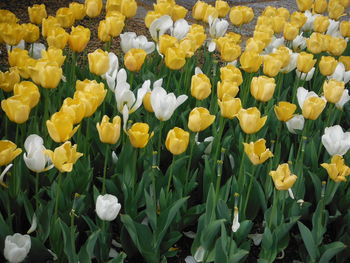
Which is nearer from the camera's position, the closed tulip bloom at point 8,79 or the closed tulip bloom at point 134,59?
the closed tulip bloom at point 8,79

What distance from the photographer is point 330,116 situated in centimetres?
296

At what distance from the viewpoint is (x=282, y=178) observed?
188cm

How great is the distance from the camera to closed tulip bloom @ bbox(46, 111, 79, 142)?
1.88 m

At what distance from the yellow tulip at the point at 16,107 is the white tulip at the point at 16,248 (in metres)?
0.47

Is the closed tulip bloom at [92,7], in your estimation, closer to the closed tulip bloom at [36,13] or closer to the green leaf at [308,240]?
the closed tulip bloom at [36,13]

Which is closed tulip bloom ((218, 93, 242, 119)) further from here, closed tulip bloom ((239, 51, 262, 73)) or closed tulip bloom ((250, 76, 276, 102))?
closed tulip bloom ((239, 51, 262, 73))

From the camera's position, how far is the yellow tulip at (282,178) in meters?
1.85

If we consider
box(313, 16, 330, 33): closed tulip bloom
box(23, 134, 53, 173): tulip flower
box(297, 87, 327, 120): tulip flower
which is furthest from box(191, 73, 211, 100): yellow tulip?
box(313, 16, 330, 33): closed tulip bloom

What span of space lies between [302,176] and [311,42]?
1.14 meters

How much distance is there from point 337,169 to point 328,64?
95cm

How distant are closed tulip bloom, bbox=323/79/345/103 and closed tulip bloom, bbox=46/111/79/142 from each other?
1.23 meters

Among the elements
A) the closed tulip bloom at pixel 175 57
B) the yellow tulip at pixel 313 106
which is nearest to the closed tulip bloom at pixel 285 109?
the yellow tulip at pixel 313 106

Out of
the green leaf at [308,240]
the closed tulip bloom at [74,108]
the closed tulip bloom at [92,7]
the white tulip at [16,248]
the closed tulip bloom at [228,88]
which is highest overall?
the closed tulip bloom at [74,108]

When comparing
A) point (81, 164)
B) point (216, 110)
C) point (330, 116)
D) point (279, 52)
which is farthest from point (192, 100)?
point (81, 164)
